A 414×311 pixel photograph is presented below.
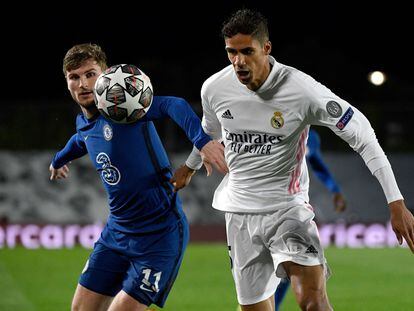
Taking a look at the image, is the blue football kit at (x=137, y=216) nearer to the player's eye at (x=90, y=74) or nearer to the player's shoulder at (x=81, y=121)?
the player's shoulder at (x=81, y=121)

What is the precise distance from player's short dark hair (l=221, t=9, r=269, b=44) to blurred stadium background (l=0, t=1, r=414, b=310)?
444cm

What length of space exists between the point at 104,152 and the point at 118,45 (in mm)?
25607

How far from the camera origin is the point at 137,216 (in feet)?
20.4

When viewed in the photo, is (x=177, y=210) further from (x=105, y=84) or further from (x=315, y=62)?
(x=315, y=62)

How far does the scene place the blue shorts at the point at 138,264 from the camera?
610cm

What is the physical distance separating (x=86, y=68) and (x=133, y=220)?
1053mm

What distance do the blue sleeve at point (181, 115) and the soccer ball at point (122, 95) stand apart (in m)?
0.06

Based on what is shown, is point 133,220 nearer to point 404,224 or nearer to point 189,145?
point 404,224

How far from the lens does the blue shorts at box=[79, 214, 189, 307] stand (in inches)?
240

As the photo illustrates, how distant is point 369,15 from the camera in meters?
33.0

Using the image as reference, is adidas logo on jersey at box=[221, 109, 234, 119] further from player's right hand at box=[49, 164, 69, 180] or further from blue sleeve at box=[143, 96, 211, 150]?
player's right hand at box=[49, 164, 69, 180]

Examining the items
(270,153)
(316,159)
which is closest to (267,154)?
(270,153)

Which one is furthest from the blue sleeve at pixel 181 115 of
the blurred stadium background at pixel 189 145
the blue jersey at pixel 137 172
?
the blurred stadium background at pixel 189 145

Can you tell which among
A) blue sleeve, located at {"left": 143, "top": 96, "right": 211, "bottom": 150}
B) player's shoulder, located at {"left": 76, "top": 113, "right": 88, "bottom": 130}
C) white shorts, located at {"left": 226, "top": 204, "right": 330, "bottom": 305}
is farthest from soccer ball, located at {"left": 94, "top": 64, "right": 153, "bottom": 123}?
white shorts, located at {"left": 226, "top": 204, "right": 330, "bottom": 305}
